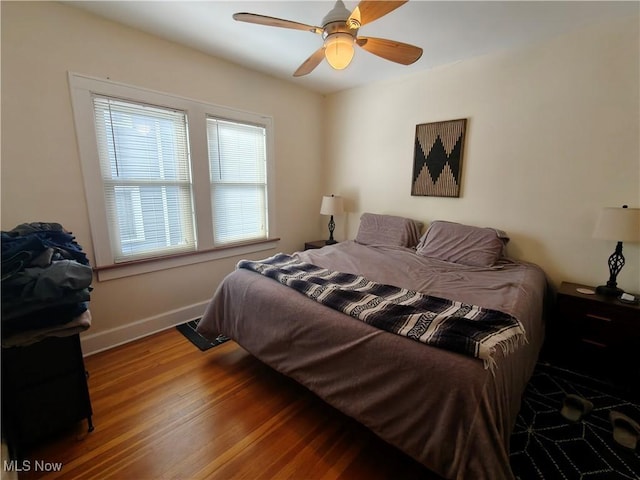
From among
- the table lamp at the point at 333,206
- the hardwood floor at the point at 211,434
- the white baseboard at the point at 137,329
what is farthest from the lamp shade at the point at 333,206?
the hardwood floor at the point at 211,434

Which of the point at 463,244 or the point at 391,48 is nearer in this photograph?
the point at 391,48

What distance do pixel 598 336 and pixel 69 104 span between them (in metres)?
3.95

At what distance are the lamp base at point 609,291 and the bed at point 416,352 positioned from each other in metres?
0.32

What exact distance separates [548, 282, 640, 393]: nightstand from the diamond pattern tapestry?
4.31 feet

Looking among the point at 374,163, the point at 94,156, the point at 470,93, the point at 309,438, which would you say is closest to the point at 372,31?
the point at 470,93

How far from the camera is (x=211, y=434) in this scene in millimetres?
1512

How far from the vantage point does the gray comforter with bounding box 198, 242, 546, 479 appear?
1.03 metres

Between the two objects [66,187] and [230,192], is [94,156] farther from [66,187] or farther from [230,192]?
[230,192]

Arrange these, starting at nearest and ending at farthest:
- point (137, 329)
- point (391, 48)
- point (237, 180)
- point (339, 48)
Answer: point (339, 48), point (391, 48), point (137, 329), point (237, 180)

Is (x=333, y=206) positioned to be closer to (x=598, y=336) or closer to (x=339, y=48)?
(x=339, y=48)

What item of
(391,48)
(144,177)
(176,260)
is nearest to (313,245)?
(176,260)

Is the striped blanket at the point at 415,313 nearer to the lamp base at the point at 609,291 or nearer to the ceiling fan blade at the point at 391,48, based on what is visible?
the lamp base at the point at 609,291

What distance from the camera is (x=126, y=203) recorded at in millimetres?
2301

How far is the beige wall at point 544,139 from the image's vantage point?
6.63 feet
